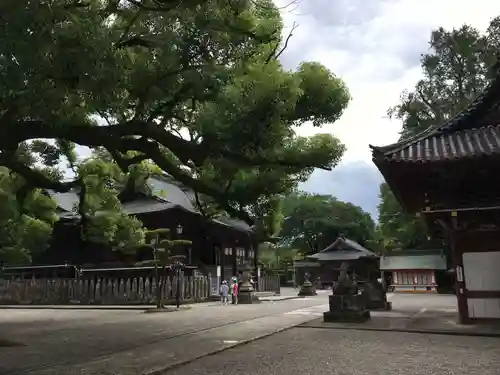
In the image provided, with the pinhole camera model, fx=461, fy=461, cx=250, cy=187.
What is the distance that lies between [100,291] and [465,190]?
19126 mm

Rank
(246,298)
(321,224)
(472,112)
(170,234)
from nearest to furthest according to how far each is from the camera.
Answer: (472,112)
(246,298)
(170,234)
(321,224)

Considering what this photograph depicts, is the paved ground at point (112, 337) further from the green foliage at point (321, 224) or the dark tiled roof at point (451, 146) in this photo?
the green foliage at point (321, 224)

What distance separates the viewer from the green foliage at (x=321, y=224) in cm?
6569

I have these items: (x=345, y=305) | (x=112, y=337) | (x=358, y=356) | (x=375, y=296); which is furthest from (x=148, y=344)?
(x=375, y=296)

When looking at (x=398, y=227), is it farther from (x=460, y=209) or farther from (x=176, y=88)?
(x=176, y=88)

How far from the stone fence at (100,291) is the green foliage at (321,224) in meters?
41.0

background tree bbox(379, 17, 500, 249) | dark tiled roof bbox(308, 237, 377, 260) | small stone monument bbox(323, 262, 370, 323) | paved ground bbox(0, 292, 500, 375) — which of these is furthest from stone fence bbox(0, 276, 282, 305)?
dark tiled roof bbox(308, 237, 377, 260)

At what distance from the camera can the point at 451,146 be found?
11430 millimetres

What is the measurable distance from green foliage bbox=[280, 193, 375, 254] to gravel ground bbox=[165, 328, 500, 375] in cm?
5514

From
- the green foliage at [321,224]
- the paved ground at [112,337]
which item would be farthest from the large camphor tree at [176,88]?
the green foliage at [321,224]

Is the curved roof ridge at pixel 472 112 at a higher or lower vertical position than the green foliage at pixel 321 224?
lower

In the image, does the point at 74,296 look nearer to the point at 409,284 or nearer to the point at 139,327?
the point at 139,327

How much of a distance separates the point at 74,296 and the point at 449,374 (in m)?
22.2

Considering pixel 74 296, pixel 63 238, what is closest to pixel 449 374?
pixel 74 296
